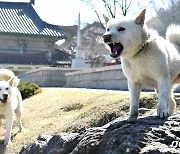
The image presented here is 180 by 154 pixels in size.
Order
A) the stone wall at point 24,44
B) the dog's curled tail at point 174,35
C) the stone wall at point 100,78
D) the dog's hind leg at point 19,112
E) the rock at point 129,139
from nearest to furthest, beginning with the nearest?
the rock at point 129,139 → the dog's curled tail at point 174,35 → the dog's hind leg at point 19,112 → the stone wall at point 100,78 → the stone wall at point 24,44

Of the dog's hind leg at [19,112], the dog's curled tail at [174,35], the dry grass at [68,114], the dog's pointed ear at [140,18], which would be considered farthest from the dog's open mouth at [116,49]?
the dog's hind leg at [19,112]

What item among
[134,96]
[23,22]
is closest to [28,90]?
[134,96]

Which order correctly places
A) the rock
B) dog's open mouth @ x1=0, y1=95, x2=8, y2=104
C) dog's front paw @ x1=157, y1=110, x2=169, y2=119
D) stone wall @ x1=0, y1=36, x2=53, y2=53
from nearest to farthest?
the rock < dog's front paw @ x1=157, y1=110, x2=169, y2=119 < dog's open mouth @ x1=0, y1=95, x2=8, y2=104 < stone wall @ x1=0, y1=36, x2=53, y2=53

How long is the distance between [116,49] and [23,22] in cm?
3381

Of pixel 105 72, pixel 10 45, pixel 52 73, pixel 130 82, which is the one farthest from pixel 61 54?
pixel 130 82

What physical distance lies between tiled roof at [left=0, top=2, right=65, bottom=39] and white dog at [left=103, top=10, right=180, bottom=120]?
3139 centimetres

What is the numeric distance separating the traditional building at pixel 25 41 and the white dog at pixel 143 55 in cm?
3085

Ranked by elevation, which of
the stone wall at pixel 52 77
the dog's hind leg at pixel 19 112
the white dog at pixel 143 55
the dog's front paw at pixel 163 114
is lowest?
the stone wall at pixel 52 77

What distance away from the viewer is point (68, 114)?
12.3 m

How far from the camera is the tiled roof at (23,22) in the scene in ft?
120

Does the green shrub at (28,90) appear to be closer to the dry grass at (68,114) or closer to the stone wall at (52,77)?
the dry grass at (68,114)

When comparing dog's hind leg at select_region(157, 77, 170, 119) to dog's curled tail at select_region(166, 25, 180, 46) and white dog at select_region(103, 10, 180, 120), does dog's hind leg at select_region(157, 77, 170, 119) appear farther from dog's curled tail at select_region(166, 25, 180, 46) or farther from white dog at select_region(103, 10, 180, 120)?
dog's curled tail at select_region(166, 25, 180, 46)

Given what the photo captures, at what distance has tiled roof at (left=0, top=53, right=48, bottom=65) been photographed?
35.8 meters

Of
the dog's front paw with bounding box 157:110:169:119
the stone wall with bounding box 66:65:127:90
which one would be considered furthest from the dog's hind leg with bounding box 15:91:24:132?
the dog's front paw with bounding box 157:110:169:119
